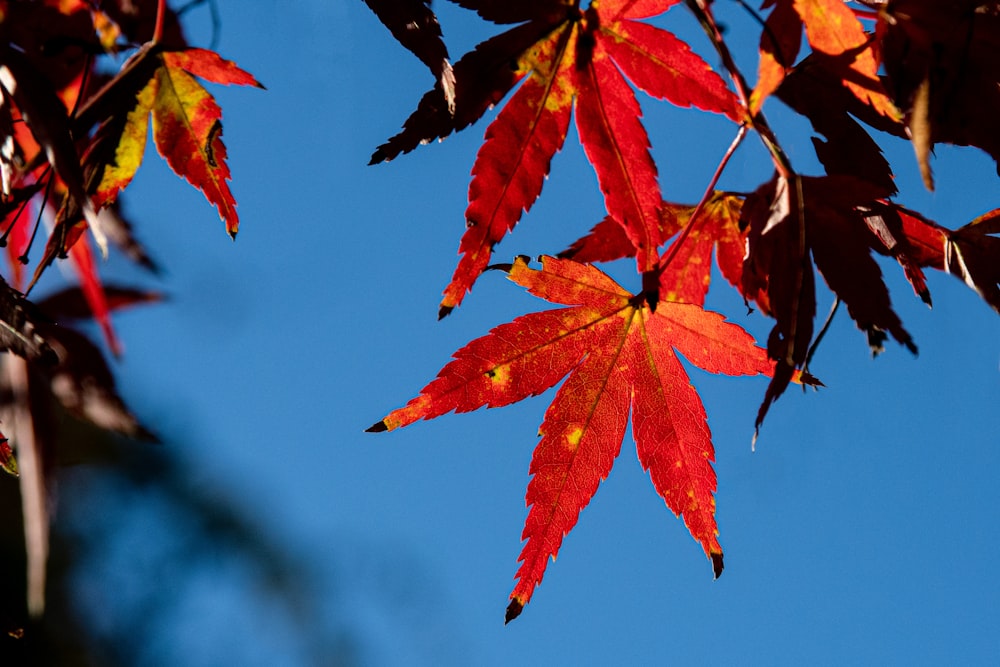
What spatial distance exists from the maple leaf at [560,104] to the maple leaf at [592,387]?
87 millimetres

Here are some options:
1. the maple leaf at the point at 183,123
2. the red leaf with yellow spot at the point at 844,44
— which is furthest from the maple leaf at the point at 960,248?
the maple leaf at the point at 183,123

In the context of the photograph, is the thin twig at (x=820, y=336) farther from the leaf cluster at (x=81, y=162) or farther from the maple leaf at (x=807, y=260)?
the leaf cluster at (x=81, y=162)

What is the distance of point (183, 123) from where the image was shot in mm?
651

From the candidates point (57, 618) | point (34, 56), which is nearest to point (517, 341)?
point (34, 56)

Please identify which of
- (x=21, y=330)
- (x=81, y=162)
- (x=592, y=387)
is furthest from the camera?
(x=592, y=387)

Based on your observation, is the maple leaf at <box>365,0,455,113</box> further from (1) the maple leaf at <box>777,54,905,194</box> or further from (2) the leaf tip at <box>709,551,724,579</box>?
(2) the leaf tip at <box>709,551,724,579</box>

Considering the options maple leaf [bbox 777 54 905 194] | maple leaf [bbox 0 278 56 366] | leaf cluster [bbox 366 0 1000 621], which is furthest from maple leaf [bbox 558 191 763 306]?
maple leaf [bbox 0 278 56 366]

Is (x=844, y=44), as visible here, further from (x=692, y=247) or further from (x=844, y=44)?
(x=692, y=247)

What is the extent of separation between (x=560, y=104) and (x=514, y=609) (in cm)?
44

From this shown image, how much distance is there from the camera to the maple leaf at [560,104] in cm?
59

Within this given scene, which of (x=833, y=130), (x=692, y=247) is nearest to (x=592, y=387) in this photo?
(x=692, y=247)

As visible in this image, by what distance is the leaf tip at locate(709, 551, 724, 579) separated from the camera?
2.08 ft

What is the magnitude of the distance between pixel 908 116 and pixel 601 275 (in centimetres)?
28

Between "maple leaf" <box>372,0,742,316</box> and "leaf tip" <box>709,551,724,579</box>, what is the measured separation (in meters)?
Result: 0.26
